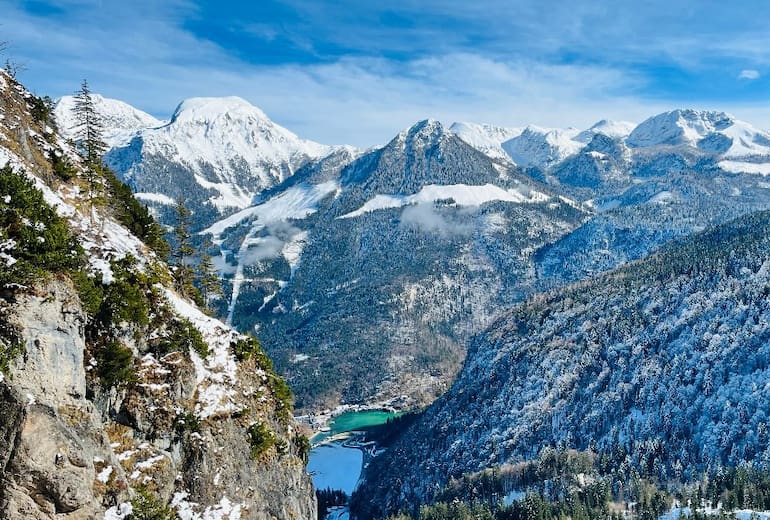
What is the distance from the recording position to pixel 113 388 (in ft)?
160

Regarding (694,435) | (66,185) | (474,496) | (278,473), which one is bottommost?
(474,496)

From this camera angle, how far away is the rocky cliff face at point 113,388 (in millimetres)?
36625

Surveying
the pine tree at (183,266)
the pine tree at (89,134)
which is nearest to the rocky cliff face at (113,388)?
the pine tree at (89,134)

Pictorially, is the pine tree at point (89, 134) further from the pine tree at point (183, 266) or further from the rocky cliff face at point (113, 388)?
the pine tree at point (183, 266)

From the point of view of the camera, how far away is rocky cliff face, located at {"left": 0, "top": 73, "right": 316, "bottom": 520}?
3662 cm

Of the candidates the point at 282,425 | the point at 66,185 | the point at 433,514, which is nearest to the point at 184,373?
the point at 282,425

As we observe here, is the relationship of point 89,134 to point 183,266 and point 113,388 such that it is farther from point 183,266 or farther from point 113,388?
point 113,388

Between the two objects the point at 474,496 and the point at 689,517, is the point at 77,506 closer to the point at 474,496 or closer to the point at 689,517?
the point at 689,517

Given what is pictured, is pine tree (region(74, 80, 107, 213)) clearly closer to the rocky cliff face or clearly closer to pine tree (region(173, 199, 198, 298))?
the rocky cliff face

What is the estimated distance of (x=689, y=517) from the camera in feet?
481

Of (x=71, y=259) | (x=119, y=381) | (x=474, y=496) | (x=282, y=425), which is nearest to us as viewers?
(x=71, y=259)

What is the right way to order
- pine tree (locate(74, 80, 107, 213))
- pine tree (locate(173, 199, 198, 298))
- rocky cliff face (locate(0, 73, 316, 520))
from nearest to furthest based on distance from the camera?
1. rocky cliff face (locate(0, 73, 316, 520))
2. pine tree (locate(74, 80, 107, 213))
3. pine tree (locate(173, 199, 198, 298))

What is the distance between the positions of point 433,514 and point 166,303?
14265 centimetres

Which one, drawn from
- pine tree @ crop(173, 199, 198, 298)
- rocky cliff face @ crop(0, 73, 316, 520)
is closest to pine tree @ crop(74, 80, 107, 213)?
rocky cliff face @ crop(0, 73, 316, 520)
